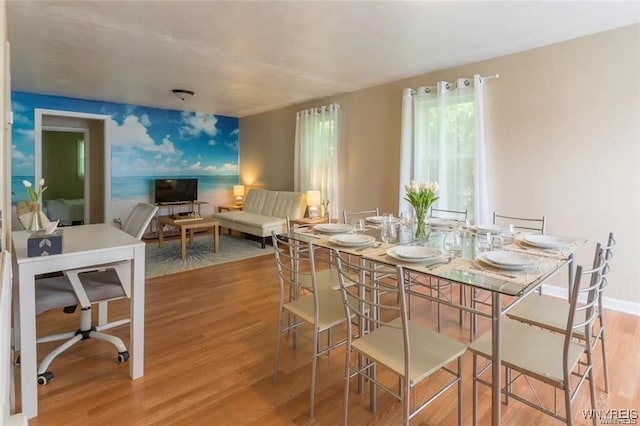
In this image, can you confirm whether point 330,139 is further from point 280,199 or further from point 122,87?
point 122,87

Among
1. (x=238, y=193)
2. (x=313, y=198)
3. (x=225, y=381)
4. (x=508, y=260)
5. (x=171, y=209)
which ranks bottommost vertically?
(x=225, y=381)

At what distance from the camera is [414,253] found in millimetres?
1733

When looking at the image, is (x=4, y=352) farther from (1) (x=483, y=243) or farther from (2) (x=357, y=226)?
(1) (x=483, y=243)

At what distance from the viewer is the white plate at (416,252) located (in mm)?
1662

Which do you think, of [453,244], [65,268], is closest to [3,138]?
[65,268]

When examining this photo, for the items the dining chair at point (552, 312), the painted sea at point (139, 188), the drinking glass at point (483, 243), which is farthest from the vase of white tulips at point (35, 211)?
the painted sea at point (139, 188)

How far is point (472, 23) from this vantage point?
8.92 feet

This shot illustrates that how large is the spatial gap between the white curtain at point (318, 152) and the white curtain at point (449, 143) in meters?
1.30

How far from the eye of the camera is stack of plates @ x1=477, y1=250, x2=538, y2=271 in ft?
4.99

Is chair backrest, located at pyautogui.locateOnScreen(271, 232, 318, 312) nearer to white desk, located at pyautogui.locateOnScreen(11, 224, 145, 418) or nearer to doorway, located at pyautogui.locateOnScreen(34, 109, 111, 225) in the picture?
white desk, located at pyautogui.locateOnScreen(11, 224, 145, 418)

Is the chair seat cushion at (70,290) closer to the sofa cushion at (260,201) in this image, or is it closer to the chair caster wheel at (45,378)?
the chair caster wheel at (45,378)

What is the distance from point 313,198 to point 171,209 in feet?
10.7

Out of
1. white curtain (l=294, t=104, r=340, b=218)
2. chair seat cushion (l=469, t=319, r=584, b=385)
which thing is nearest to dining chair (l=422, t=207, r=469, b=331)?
chair seat cushion (l=469, t=319, r=584, b=385)

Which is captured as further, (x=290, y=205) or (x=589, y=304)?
(x=290, y=205)
